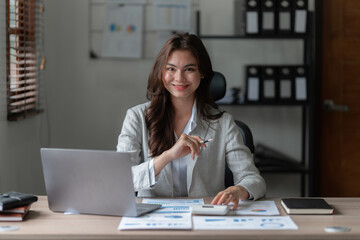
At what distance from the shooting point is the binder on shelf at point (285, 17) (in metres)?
3.63

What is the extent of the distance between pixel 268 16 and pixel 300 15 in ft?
0.70

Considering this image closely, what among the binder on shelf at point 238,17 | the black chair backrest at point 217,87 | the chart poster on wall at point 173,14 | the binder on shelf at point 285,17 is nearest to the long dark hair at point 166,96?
the black chair backrest at point 217,87

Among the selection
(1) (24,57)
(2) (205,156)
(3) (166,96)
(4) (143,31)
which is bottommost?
(2) (205,156)

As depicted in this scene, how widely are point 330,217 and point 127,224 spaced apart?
0.64 m

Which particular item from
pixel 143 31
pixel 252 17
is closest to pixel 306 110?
pixel 252 17

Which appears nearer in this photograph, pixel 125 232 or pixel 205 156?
pixel 125 232

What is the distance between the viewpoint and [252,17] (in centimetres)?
363

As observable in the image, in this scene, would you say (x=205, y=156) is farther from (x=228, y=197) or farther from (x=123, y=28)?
(x=123, y=28)

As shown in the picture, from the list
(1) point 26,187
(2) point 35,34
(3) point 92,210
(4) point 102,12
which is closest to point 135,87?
(4) point 102,12

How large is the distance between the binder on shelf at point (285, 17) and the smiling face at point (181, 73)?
5.19 ft

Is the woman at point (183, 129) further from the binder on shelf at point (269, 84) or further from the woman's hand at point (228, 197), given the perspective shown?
the binder on shelf at point (269, 84)

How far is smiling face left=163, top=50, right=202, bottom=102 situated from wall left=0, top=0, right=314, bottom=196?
181 centimetres

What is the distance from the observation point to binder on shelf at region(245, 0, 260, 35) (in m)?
3.62

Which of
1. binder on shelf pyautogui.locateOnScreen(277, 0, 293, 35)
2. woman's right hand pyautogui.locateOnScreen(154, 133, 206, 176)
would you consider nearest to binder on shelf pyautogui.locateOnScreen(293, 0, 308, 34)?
binder on shelf pyautogui.locateOnScreen(277, 0, 293, 35)
